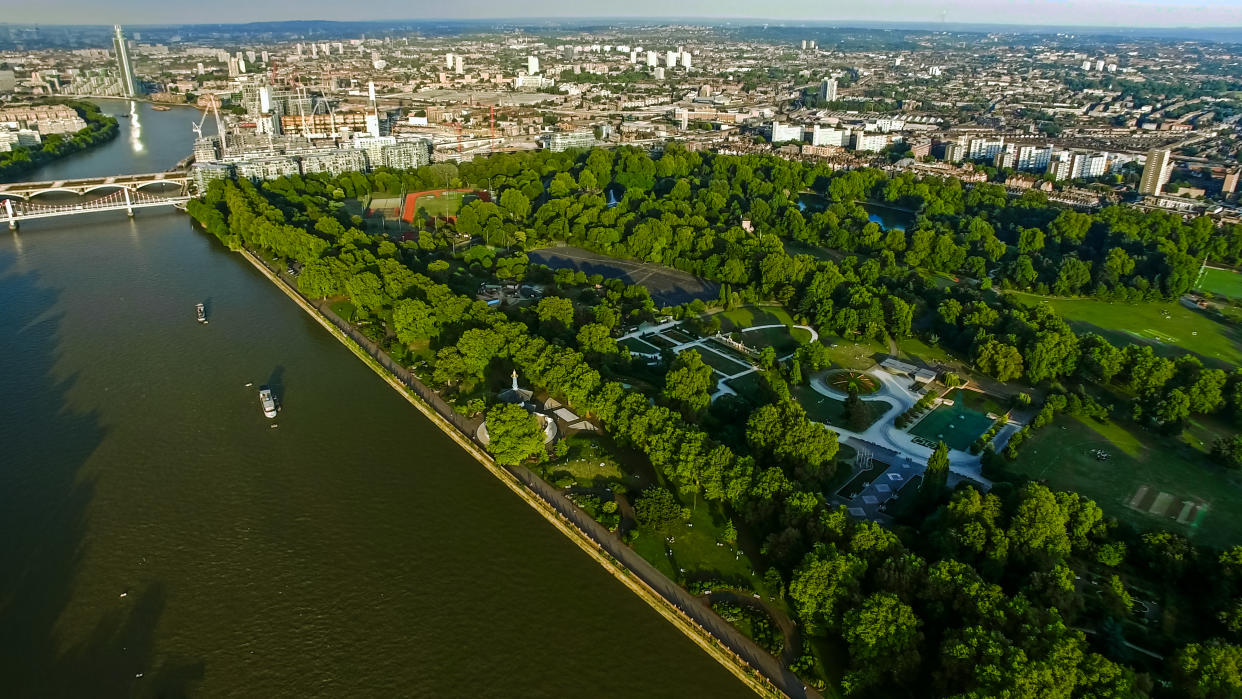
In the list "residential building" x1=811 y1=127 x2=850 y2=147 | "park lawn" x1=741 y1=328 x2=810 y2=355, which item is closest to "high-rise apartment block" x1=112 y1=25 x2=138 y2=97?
"residential building" x1=811 y1=127 x2=850 y2=147

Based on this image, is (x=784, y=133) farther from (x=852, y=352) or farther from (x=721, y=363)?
(x=721, y=363)

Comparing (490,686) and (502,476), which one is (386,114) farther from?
(490,686)

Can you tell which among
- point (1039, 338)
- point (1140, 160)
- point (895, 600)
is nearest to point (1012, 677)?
point (895, 600)

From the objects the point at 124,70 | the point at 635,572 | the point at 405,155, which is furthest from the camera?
the point at 124,70

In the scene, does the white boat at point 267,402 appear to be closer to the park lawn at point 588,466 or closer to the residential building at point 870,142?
the park lawn at point 588,466

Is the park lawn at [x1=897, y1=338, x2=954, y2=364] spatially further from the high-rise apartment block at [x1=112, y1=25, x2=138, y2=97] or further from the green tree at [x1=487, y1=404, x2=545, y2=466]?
the high-rise apartment block at [x1=112, y1=25, x2=138, y2=97]

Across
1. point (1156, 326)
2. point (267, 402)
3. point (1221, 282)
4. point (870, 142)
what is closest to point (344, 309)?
point (267, 402)
